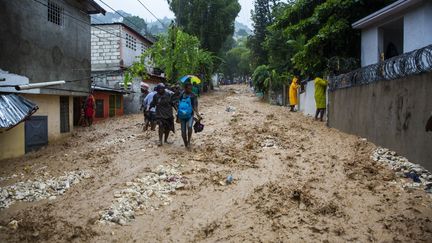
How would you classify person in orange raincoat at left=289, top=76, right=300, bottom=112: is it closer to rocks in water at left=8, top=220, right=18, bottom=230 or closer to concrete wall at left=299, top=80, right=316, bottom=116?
concrete wall at left=299, top=80, right=316, bottom=116

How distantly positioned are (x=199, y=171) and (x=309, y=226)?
3094mm

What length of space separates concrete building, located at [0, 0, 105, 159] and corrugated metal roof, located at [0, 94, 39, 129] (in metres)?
0.26

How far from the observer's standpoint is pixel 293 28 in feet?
51.9

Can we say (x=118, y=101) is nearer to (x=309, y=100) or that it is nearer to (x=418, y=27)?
(x=309, y=100)

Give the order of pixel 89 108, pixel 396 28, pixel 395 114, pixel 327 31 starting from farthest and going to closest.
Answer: pixel 89 108 → pixel 327 31 → pixel 396 28 → pixel 395 114

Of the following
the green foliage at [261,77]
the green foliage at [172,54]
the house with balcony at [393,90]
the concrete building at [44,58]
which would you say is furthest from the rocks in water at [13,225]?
the green foliage at [261,77]

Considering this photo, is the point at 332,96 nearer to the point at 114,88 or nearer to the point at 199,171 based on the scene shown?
the point at 199,171

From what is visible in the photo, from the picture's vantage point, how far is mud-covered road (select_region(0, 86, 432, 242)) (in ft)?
16.4

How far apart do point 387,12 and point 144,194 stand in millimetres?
9718

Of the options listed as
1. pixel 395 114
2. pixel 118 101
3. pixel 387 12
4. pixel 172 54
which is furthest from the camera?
pixel 118 101

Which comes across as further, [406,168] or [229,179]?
[229,179]

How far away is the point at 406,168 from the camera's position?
6.73 metres

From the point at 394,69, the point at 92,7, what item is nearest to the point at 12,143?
the point at 92,7

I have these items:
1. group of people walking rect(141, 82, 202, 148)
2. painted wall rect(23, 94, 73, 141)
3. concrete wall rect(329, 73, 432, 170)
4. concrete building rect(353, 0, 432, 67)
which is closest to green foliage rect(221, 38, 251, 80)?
concrete building rect(353, 0, 432, 67)
